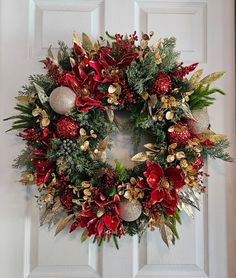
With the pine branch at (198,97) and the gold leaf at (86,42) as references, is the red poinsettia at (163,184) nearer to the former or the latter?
the pine branch at (198,97)

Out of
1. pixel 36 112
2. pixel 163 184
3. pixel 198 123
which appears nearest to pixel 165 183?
pixel 163 184

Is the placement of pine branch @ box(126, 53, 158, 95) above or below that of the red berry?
above

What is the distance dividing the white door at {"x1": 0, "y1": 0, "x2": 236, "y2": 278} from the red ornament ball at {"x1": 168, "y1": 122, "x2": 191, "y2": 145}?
26cm

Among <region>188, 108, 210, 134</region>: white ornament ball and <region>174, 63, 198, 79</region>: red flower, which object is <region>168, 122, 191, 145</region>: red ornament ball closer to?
<region>188, 108, 210, 134</region>: white ornament ball

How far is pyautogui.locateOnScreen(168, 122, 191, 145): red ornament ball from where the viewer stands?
911mm

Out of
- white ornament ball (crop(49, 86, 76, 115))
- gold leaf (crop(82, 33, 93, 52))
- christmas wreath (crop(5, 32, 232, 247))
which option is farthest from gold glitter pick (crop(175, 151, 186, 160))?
gold leaf (crop(82, 33, 93, 52))

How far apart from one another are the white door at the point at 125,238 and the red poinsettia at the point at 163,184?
0.84 feet

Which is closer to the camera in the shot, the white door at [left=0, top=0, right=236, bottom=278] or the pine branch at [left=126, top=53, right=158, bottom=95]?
the pine branch at [left=126, top=53, right=158, bottom=95]

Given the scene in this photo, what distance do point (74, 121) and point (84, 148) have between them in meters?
0.09

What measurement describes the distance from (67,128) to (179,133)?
0.34 metres

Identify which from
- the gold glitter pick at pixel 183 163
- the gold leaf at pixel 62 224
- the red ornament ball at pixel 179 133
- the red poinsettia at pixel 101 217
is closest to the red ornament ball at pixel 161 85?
the red ornament ball at pixel 179 133

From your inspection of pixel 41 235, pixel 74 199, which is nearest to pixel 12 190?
pixel 41 235

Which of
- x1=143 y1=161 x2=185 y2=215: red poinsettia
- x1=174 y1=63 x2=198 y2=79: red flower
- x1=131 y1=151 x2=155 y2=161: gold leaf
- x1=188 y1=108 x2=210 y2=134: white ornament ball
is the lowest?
x1=143 y1=161 x2=185 y2=215: red poinsettia

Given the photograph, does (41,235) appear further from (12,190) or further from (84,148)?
(84,148)
